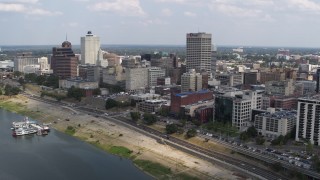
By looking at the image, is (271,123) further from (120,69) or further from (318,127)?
(120,69)

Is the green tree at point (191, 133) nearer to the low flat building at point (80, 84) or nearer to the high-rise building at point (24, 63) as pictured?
the low flat building at point (80, 84)

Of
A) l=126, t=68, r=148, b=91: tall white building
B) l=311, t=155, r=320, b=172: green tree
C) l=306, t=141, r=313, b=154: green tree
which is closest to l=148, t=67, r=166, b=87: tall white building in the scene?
l=126, t=68, r=148, b=91: tall white building

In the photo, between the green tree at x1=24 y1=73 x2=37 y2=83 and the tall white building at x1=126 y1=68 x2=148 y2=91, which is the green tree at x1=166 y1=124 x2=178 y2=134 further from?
the green tree at x1=24 y1=73 x2=37 y2=83

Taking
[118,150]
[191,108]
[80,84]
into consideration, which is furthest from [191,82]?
[118,150]

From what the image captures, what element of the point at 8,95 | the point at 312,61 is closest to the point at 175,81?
the point at 8,95

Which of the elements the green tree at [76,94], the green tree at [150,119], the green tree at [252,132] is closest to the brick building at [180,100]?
the green tree at [150,119]

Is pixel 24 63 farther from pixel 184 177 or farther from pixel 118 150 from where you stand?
pixel 184 177
